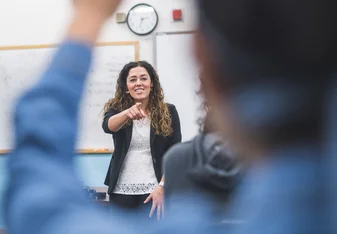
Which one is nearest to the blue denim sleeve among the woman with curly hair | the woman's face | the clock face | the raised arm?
the raised arm

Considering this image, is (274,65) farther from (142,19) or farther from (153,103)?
(142,19)

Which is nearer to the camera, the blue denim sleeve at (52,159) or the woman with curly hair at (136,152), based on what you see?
the blue denim sleeve at (52,159)

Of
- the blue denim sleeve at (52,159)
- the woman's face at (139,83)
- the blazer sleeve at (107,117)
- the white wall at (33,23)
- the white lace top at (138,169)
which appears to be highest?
the white wall at (33,23)

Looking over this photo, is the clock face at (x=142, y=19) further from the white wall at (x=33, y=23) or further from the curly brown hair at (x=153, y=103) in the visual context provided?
the curly brown hair at (x=153, y=103)

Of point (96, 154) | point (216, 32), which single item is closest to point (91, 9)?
point (216, 32)

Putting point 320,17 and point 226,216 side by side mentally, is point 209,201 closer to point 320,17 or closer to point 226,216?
point 226,216

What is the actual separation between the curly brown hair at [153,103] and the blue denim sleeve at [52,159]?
87.8 inches

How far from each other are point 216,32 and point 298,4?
51 mm

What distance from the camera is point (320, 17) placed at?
0.33 metres

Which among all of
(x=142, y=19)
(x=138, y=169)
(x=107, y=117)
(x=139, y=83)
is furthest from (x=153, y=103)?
(x=142, y=19)

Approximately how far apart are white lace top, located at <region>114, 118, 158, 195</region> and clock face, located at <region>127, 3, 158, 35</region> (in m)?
1.66

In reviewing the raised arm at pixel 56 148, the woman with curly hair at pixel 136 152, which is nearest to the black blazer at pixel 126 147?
the woman with curly hair at pixel 136 152

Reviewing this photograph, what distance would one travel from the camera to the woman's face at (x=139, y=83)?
2.75m

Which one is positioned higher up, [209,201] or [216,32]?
[216,32]
